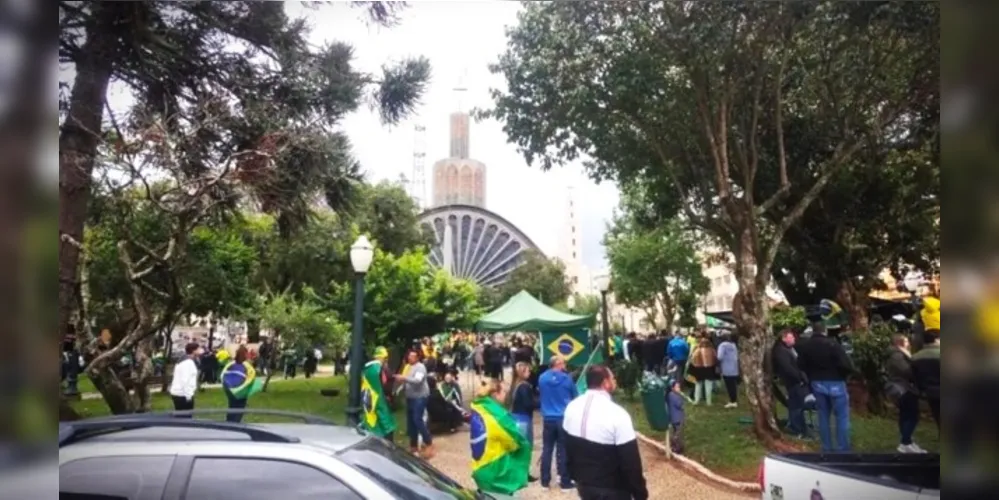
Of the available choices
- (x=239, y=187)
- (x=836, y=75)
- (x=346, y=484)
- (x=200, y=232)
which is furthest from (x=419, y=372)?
(x=836, y=75)

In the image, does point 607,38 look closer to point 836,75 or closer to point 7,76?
Result: point 836,75

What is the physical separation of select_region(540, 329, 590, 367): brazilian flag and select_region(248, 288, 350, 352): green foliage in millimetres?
4594

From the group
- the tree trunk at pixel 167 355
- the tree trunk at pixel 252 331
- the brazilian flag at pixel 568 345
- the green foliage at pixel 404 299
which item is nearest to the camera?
the tree trunk at pixel 167 355

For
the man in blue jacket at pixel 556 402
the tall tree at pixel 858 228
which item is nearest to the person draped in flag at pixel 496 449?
the man in blue jacket at pixel 556 402

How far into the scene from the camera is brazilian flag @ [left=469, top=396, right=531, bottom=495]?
4.78 metres

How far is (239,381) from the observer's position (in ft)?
20.8

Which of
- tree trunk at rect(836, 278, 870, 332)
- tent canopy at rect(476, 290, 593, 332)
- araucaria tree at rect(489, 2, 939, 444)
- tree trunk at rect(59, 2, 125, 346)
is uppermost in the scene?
araucaria tree at rect(489, 2, 939, 444)

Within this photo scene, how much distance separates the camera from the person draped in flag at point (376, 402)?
6695mm

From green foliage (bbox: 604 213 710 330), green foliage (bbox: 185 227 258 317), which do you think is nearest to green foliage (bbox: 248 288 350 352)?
green foliage (bbox: 185 227 258 317)

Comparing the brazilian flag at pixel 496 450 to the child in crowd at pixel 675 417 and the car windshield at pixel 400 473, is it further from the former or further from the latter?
the child in crowd at pixel 675 417

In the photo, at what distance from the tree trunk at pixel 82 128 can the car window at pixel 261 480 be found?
3.65ft

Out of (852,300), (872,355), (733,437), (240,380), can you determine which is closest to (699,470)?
(733,437)

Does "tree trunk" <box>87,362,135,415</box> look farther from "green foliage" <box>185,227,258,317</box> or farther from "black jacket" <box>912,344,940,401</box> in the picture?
"black jacket" <box>912,344,940,401</box>

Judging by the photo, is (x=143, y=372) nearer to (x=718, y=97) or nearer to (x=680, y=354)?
(x=718, y=97)
